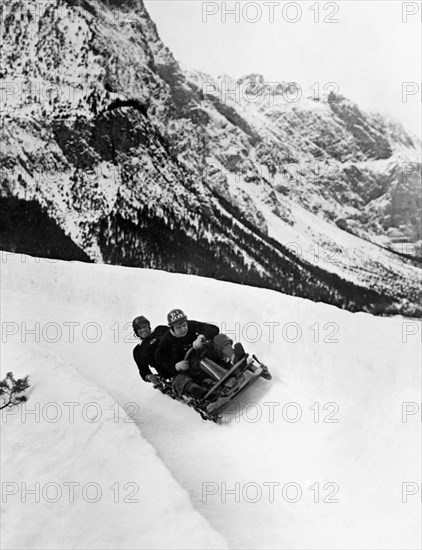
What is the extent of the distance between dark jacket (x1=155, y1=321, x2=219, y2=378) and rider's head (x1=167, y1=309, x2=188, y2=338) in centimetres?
5

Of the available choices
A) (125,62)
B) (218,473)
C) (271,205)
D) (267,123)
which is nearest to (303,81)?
(218,473)

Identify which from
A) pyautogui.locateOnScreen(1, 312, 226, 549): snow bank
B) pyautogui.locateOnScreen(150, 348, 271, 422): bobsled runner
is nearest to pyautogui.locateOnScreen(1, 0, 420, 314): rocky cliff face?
pyautogui.locateOnScreen(150, 348, 271, 422): bobsled runner

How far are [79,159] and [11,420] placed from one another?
117 feet

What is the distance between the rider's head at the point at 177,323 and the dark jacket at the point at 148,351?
Result: 0.45m

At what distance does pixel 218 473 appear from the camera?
10.8ft

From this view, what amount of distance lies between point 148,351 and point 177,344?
0.46 meters

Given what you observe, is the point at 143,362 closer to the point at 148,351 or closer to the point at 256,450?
the point at 148,351

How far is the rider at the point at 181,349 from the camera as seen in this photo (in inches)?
165

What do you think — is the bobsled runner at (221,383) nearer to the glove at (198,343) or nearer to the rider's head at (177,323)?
the glove at (198,343)

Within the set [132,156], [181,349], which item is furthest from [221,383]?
[132,156]

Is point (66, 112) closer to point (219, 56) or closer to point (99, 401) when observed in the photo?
point (219, 56)

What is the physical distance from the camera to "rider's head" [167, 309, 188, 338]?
429 centimetres

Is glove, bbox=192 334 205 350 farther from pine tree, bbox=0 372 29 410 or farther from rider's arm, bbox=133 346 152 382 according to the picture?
pine tree, bbox=0 372 29 410

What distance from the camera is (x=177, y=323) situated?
4.30 m
